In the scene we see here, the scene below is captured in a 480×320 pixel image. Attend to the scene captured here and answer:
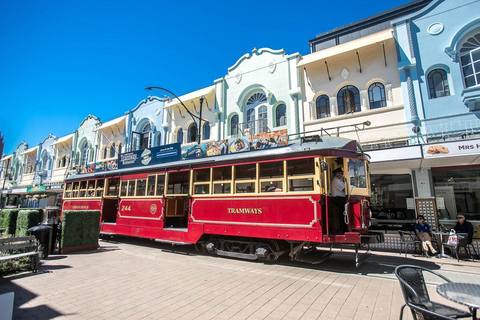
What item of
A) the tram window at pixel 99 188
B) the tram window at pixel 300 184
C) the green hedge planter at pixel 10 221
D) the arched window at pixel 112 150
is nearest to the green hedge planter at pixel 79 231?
the tram window at pixel 99 188

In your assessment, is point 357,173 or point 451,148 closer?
point 357,173

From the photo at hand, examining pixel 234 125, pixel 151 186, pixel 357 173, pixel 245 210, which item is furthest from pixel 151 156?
pixel 357 173

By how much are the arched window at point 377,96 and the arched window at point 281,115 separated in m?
4.42

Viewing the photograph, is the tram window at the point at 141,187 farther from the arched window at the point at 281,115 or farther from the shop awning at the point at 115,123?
the shop awning at the point at 115,123

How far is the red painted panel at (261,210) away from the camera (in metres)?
6.81

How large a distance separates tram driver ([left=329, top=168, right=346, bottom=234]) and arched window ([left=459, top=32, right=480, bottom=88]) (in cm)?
840

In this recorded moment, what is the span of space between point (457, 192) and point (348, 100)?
20.0ft

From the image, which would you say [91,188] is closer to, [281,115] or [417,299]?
[281,115]

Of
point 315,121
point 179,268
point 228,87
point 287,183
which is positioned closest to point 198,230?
point 179,268

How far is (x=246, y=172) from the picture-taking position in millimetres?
8188

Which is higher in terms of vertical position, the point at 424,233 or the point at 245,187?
the point at 245,187

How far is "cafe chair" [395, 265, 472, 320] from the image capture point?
2862 millimetres

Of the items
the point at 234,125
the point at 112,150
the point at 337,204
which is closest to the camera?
the point at 337,204

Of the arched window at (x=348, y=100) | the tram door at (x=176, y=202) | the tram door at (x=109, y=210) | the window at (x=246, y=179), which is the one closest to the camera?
the window at (x=246, y=179)
